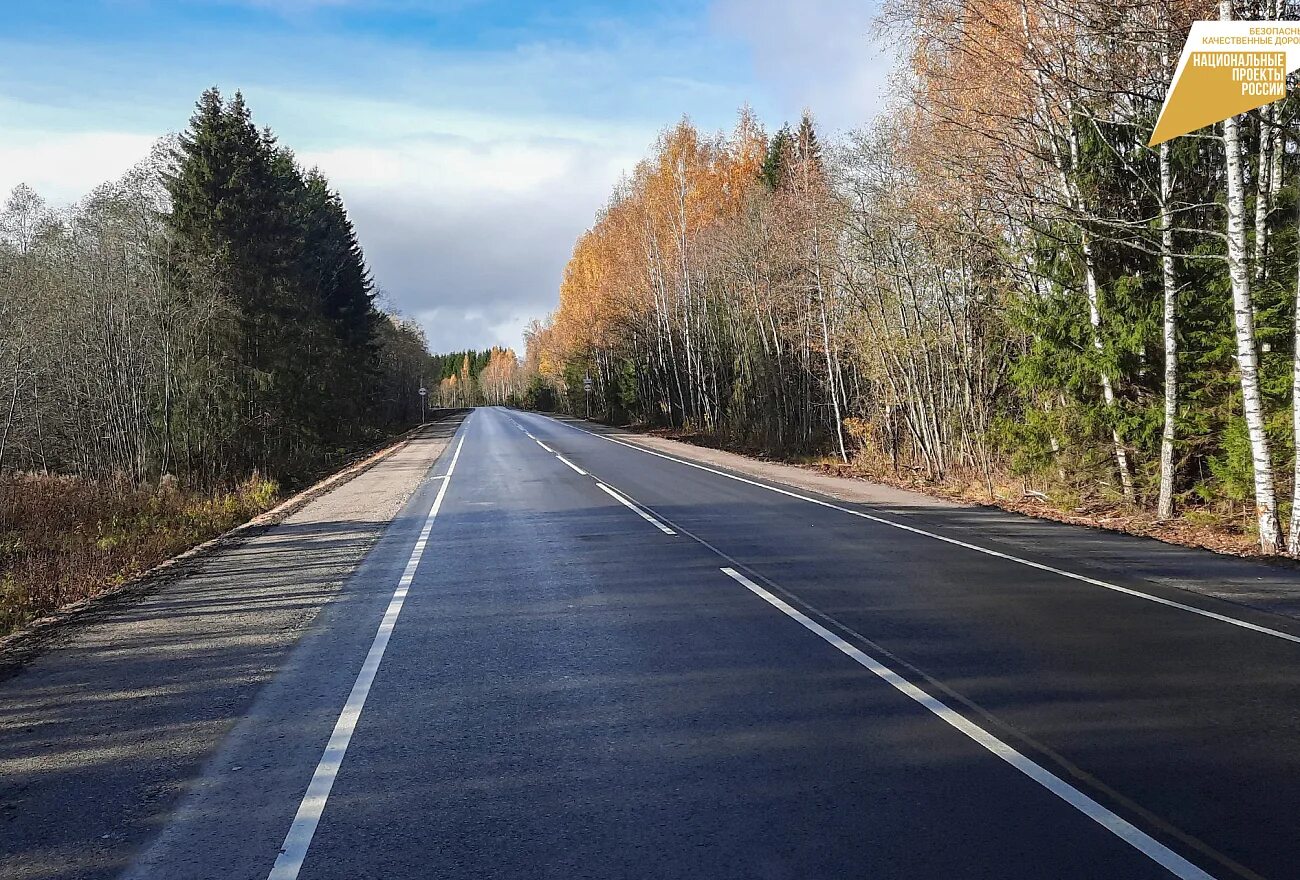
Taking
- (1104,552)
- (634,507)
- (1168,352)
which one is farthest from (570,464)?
(1104,552)

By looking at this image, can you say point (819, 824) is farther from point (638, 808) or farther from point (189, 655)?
point (189, 655)

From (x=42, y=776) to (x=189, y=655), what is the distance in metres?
2.28

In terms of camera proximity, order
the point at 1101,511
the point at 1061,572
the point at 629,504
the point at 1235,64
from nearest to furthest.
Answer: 1. the point at 1061,572
2. the point at 1235,64
3. the point at 1101,511
4. the point at 629,504

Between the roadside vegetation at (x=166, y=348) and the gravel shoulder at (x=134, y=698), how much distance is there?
8.66 meters

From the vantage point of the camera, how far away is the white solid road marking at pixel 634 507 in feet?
41.7

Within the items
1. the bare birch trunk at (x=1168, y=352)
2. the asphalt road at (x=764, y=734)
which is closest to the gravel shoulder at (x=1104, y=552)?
the asphalt road at (x=764, y=734)

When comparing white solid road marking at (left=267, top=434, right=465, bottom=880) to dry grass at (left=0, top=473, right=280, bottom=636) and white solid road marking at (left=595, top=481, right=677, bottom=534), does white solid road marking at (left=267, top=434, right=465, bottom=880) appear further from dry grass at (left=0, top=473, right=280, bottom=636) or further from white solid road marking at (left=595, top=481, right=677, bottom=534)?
white solid road marking at (left=595, top=481, right=677, bottom=534)

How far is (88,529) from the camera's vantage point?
16.5 metres

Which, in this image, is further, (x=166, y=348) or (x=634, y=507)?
(x=166, y=348)

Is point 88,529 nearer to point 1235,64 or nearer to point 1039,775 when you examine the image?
point 1039,775

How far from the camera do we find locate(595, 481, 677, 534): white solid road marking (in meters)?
12.7

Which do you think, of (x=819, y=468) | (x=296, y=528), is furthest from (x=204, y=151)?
(x=819, y=468)

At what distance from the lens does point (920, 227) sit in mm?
17656

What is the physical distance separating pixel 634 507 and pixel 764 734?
10.4 metres
